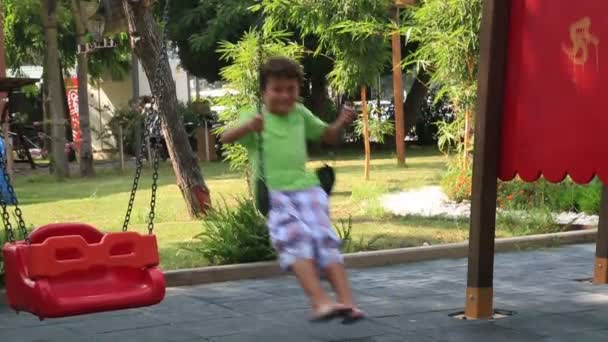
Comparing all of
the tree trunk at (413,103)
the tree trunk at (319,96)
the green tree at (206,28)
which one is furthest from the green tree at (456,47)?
the tree trunk at (413,103)

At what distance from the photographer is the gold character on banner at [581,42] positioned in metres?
6.10

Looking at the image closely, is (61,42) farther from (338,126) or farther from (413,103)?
(338,126)

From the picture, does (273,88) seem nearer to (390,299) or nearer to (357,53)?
(390,299)

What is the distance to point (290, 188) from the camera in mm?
5469

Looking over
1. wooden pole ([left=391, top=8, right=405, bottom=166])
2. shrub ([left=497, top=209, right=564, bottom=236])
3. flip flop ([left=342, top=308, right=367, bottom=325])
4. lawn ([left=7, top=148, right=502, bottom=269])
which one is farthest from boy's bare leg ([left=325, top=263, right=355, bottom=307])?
wooden pole ([left=391, top=8, right=405, bottom=166])

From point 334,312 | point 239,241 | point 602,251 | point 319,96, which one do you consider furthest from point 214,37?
point 334,312

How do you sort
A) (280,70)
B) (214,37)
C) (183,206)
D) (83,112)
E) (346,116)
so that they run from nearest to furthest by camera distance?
(280,70) < (346,116) < (183,206) < (83,112) < (214,37)

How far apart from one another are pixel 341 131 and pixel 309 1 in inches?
452

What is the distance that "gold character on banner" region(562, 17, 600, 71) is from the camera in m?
6.10

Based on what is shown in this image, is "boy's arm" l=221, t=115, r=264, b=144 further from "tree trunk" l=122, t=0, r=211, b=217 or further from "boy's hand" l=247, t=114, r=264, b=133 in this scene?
"tree trunk" l=122, t=0, r=211, b=217

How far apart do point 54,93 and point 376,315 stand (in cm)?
1615

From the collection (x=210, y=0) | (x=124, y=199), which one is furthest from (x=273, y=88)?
(x=210, y=0)

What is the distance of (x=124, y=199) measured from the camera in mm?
15617

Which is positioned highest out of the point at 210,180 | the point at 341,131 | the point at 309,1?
the point at 309,1
